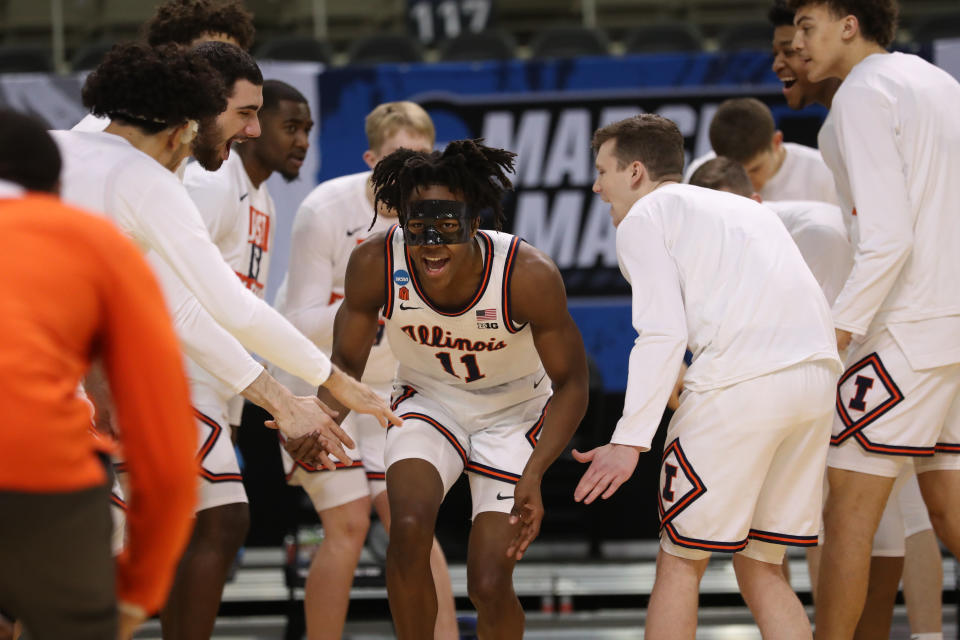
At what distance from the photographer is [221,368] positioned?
2.92 m

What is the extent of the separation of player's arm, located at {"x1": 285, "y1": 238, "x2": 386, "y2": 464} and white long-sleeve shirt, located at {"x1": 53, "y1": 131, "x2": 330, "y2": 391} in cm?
74

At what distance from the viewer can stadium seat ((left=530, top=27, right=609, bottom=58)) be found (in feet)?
26.5

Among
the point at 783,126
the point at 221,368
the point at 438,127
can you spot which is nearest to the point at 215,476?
the point at 221,368

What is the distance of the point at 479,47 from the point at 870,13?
4620 millimetres

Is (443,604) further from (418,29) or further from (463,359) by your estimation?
(418,29)

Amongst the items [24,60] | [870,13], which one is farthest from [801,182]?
[24,60]

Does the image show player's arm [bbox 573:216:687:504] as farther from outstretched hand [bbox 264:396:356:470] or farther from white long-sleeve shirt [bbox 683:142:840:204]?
white long-sleeve shirt [bbox 683:142:840:204]

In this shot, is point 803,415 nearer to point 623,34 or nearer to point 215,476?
point 215,476

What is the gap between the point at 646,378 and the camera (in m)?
3.12

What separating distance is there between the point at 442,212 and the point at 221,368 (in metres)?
0.90

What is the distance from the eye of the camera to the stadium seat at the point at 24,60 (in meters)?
8.05

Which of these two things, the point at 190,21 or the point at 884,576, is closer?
the point at 884,576

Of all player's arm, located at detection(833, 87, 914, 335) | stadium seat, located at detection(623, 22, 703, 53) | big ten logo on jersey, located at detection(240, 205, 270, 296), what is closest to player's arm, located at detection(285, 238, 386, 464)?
big ten logo on jersey, located at detection(240, 205, 270, 296)

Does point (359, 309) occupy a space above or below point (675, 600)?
above
